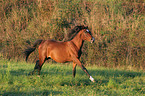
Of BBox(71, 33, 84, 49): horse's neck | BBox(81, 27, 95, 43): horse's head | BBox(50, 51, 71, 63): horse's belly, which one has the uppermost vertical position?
BBox(81, 27, 95, 43): horse's head

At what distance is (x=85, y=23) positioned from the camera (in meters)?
13.8

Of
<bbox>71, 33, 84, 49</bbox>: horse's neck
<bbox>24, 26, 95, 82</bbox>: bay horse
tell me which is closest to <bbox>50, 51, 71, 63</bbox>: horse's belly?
<bbox>24, 26, 95, 82</bbox>: bay horse

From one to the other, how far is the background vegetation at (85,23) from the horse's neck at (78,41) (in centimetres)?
374

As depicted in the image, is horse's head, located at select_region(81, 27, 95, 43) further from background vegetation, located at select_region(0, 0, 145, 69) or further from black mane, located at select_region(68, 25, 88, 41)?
background vegetation, located at select_region(0, 0, 145, 69)

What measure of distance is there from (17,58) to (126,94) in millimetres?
8091

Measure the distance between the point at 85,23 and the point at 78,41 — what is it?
574cm

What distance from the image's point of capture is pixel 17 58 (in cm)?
1283

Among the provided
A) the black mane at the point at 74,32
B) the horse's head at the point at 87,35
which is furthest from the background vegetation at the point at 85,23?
the horse's head at the point at 87,35

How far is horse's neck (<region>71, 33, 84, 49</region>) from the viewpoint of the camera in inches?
321

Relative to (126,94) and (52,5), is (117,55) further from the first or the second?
(126,94)

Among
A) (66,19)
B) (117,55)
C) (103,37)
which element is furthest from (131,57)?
(66,19)

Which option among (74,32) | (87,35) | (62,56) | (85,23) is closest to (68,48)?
(62,56)

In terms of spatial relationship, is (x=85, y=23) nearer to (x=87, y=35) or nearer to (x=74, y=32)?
(x=74, y=32)

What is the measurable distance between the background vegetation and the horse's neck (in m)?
3.74
